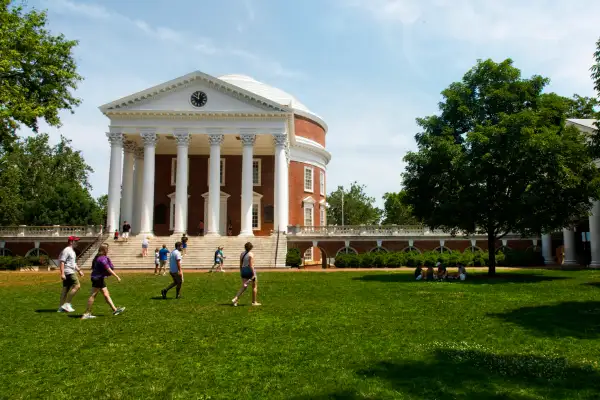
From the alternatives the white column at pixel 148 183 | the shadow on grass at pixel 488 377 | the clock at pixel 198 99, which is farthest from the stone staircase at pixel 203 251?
the shadow on grass at pixel 488 377

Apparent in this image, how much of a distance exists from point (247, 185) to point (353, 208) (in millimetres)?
46247

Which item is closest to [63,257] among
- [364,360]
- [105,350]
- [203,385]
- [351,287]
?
[105,350]

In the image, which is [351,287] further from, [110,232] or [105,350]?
[110,232]

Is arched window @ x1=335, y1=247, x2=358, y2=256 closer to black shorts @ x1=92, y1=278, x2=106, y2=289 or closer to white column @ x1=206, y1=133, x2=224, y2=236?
white column @ x1=206, y1=133, x2=224, y2=236

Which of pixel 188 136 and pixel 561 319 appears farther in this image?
pixel 188 136

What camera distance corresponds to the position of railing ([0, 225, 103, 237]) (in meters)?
43.0

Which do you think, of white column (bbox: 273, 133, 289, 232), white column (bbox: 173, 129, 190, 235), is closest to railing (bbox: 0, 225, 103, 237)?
white column (bbox: 173, 129, 190, 235)

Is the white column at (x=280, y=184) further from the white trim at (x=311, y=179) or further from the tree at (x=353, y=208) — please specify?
the tree at (x=353, y=208)

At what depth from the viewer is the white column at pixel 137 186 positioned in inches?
1841

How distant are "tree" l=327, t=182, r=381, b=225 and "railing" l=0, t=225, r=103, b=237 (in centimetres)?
4877

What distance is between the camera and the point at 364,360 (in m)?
8.45

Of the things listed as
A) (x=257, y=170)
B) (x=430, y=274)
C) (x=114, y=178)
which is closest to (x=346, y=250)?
(x=257, y=170)

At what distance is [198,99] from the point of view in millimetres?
43156

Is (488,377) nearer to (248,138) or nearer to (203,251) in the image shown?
(203,251)
